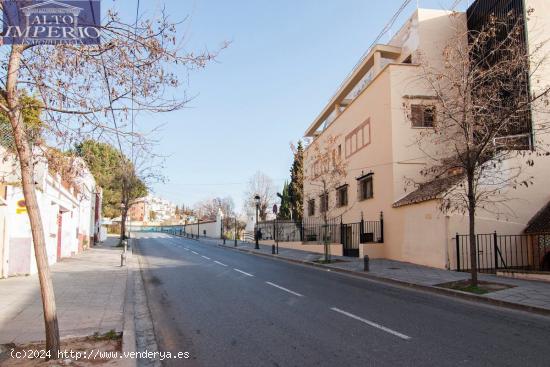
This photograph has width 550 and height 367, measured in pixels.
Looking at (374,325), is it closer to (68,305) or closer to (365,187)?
(68,305)

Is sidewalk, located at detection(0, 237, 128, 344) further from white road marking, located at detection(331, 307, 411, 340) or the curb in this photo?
the curb

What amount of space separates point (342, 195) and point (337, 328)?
24339 millimetres

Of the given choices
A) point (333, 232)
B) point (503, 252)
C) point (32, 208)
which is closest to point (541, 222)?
point (503, 252)

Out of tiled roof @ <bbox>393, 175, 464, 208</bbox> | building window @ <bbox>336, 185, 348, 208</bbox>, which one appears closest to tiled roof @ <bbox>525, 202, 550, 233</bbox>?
tiled roof @ <bbox>393, 175, 464, 208</bbox>

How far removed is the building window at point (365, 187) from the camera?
85.3 feet

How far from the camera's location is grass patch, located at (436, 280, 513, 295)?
1187 centimetres

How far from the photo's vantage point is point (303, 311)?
923 centimetres

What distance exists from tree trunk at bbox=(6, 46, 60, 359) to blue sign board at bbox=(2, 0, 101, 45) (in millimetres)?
233

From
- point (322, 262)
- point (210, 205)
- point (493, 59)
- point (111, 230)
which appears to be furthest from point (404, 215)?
point (210, 205)

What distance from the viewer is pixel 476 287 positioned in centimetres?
1214

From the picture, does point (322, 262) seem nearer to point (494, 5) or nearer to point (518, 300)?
point (518, 300)

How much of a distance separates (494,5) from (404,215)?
35.7 ft

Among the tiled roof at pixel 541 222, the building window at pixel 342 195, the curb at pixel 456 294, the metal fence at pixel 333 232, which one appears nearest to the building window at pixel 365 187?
the metal fence at pixel 333 232

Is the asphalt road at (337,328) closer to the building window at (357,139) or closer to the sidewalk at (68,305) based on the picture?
the sidewalk at (68,305)
